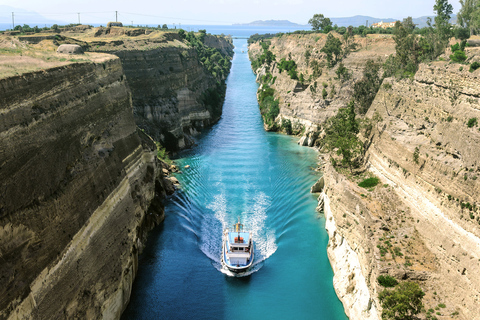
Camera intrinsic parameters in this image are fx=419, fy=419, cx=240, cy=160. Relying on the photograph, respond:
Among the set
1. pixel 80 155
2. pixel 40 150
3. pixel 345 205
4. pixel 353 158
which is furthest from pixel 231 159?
pixel 40 150

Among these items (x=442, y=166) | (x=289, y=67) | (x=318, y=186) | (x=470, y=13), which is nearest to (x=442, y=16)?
(x=470, y=13)

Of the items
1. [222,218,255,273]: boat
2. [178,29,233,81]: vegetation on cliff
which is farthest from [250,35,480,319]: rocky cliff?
[178,29,233,81]: vegetation on cliff

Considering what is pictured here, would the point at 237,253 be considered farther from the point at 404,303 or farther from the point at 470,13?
the point at 470,13

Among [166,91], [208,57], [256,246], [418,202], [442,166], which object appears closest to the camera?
[442,166]

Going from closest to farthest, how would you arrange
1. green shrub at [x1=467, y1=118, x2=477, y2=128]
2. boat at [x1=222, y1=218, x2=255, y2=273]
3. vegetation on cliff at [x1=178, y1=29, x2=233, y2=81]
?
green shrub at [x1=467, y1=118, x2=477, y2=128], boat at [x1=222, y1=218, x2=255, y2=273], vegetation on cliff at [x1=178, y1=29, x2=233, y2=81]

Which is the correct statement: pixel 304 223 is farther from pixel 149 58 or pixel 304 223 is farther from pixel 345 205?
pixel 149 58

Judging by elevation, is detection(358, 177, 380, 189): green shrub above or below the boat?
above

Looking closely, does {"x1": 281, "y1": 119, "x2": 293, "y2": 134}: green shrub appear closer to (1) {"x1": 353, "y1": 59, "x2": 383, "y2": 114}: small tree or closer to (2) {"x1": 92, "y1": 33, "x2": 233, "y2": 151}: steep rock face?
(1) {"x1": 353, "y1": 59, "x2": 383, "y2": 114}: small tree

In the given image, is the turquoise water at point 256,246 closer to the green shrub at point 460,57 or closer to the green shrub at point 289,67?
the green shrub at point 460,57
